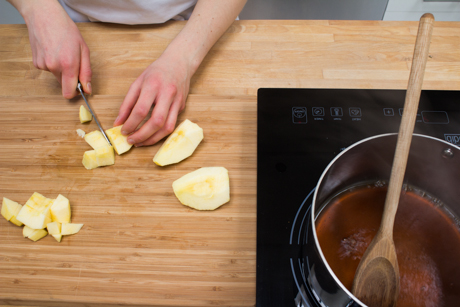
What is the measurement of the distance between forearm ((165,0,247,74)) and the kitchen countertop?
0.18 feet

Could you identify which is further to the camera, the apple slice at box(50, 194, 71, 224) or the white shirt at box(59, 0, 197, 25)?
the white shirt at box(59, 0, 197, 25)

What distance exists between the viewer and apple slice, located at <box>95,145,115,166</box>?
0.70 metres

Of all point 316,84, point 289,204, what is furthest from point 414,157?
point 316,84

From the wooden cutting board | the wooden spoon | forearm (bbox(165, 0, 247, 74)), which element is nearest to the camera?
the wooden spoon

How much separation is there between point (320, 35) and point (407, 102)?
545mm

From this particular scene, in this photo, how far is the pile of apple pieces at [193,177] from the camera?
0.65 metres

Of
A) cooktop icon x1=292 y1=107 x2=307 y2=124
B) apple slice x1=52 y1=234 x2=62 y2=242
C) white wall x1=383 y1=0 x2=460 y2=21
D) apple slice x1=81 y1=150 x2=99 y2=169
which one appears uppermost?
white wall x1=383 y1=0 x2=460 y2=21

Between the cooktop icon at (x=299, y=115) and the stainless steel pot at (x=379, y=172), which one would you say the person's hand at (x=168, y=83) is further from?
the stainless steel pot at (x=379, y=172)

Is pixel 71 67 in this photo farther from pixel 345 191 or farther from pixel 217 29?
pixel 345 191

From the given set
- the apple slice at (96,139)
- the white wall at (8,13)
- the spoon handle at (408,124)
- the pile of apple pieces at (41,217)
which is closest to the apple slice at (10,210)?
the pile of apple pieces at (41,217)

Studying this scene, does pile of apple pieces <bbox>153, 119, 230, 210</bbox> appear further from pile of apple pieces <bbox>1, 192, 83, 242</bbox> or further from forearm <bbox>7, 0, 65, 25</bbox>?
forearm <bbox>7, 0, 65, 25</bbox>

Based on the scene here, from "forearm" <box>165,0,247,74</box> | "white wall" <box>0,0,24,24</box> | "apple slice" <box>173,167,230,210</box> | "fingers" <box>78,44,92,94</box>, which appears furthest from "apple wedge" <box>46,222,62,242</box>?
"white wall" <box>0,0,24,24</box>

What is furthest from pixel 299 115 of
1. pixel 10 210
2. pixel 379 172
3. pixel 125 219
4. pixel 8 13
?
pixel 8 13

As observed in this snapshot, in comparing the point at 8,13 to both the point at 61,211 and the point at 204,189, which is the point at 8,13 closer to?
the point at 61,211
